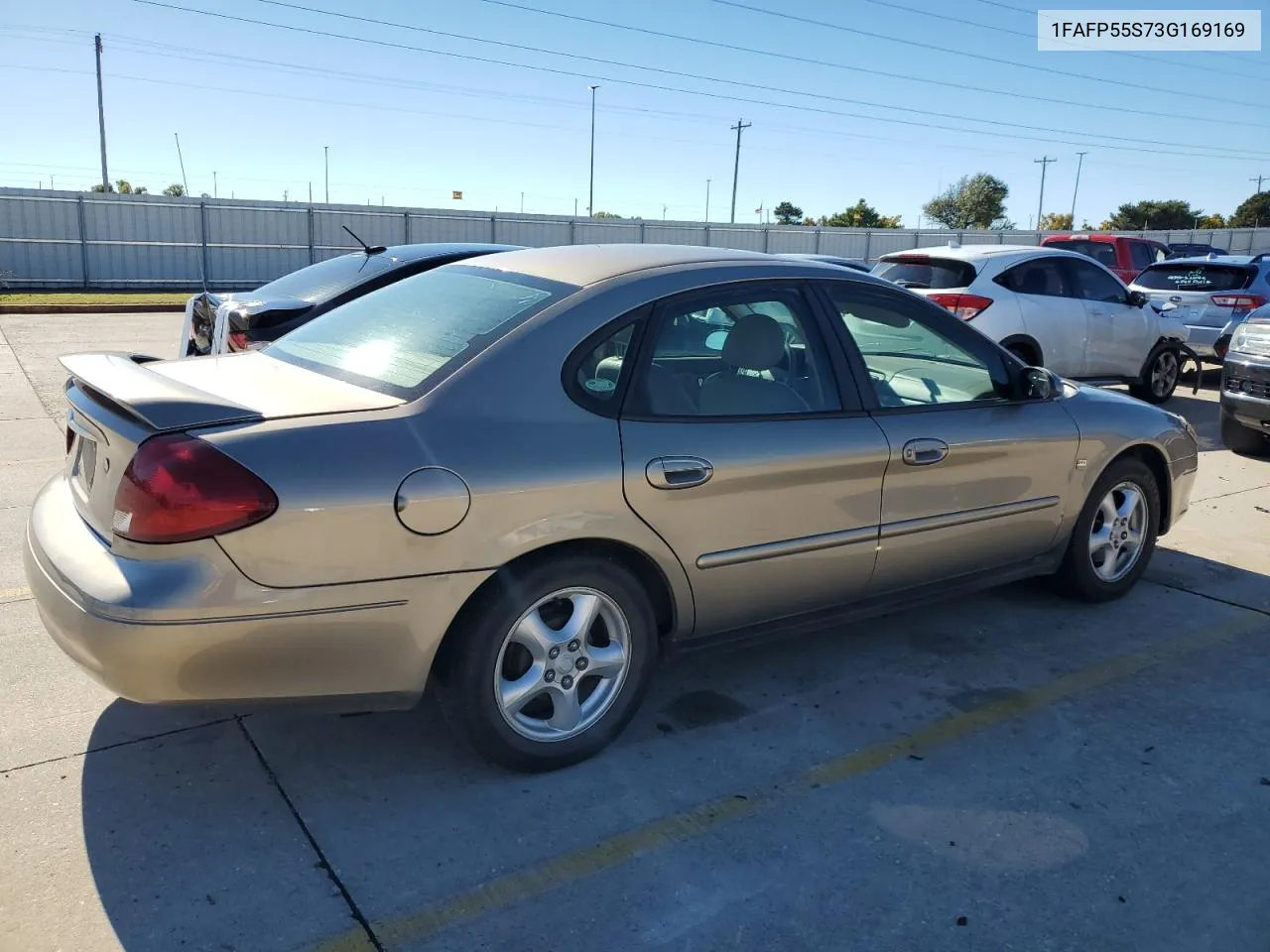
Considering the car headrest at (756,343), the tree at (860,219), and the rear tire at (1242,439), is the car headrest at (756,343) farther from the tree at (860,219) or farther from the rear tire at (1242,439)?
the tree at (860,219)

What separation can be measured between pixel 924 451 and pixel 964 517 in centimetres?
40

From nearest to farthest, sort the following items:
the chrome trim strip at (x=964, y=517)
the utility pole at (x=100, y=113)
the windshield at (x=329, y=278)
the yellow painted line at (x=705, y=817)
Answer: the yellow painted line at (x=705, y=817) → the chrome trim strip at (x=964, y=517) → the windshield at (x=329, y=278) → the utility pole at (x=100, y=113)

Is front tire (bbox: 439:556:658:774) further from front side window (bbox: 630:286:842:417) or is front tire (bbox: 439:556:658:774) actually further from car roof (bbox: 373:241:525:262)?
car roof (bbox: 373:241:525:262)

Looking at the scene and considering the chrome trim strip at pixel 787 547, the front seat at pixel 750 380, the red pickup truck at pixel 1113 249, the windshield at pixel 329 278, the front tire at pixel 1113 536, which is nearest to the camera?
the chrome trim strip at pixel 787 547

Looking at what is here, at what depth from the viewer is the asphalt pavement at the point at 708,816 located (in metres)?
2.58

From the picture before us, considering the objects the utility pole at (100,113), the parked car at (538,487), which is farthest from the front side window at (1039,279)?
the utility pole at (100,113)

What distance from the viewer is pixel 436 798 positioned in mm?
3102

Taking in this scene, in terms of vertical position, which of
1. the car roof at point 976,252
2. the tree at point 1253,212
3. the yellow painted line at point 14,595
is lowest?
the yellow painted line at point 14,595

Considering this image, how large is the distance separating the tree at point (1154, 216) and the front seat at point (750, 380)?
233ft

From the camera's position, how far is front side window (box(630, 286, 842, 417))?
136 inches

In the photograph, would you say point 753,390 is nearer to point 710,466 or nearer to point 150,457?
point 710,466

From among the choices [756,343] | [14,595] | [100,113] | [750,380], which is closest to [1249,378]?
[756,343]

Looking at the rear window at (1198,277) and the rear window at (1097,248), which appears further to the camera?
the rear window at (1097,248)

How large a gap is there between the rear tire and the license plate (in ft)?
27.7
